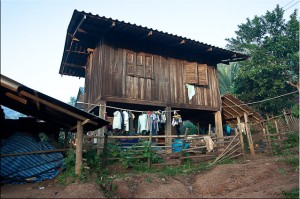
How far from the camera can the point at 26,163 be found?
7.30 m

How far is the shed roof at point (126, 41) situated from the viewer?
986 centimetres

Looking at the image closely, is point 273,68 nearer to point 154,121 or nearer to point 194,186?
point 154,121

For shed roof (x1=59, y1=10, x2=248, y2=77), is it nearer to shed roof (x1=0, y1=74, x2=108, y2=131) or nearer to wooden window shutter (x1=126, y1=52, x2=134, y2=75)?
wooden window shutter (x1=126, y1=52, x2=134, y2=75)

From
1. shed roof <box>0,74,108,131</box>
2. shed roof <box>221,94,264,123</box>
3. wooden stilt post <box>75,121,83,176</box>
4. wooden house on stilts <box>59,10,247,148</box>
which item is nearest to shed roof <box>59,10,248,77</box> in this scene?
wooden house on stilts <box>59,10,247,148</box>

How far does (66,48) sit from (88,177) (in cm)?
824

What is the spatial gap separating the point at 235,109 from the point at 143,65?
7.08 meters

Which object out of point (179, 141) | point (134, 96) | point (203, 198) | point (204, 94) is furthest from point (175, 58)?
point (203, 198)

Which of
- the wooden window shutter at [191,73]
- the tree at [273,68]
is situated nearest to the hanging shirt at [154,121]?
the wooden window shutter at [191,73]

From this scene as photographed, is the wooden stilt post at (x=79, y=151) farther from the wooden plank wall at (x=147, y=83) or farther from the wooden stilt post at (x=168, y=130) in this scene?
the wooden stilt post at (x=168, y=130)

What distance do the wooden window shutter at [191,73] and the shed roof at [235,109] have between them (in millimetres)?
2667

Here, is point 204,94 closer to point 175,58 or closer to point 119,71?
point 175,58

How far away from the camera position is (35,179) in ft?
23.4

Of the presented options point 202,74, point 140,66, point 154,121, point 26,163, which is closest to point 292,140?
point 202,74

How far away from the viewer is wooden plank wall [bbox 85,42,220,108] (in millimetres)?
10367
